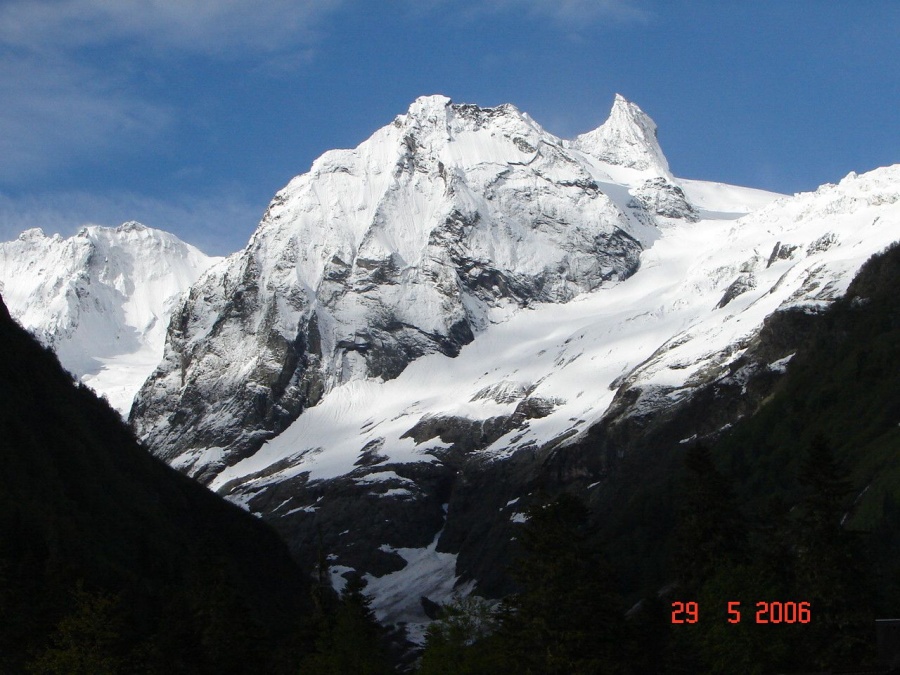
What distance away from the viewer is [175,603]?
3543 inches

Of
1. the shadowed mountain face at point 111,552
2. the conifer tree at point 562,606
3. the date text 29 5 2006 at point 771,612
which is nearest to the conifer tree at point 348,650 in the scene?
the shadowed mountain face at point 111,552

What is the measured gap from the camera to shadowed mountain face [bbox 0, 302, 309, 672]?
3290 inches

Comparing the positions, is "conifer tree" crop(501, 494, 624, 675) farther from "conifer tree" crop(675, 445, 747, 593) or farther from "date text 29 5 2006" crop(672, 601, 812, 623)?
"conifer tree" crop(675, 445, 747, 593)

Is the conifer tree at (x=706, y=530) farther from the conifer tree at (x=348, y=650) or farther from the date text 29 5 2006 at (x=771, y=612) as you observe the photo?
the conifer tree at (x=348, y=650)

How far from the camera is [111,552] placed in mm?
130500

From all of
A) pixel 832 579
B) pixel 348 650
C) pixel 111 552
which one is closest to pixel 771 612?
pixel 832 579

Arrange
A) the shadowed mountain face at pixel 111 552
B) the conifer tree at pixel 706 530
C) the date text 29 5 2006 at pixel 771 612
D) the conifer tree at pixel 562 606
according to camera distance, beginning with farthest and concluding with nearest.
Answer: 1. the shadowed mountain face at pixel 111 552
2. the conifer tree at pixel 706 530
3. the date text 29 5 2006 at pixel 771 612
4. the conifer tree at pixel 562 606

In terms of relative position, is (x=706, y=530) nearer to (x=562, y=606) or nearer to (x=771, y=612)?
(x=771, y=612)

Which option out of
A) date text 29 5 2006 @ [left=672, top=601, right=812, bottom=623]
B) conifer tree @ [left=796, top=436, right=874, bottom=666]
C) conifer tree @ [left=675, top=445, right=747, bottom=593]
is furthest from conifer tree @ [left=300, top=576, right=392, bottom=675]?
conifer tree @ [left=796, top=436, right=874, bottom=666]

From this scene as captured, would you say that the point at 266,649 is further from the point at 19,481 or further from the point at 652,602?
the point at 19,481

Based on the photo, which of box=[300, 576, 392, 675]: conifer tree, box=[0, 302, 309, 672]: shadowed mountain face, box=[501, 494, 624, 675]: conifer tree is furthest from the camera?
box=[0, 302, 309, 672]: shadowed mountain face

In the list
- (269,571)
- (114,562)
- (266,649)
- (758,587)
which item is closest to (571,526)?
(758,587)

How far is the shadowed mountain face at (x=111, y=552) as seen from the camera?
274 ft

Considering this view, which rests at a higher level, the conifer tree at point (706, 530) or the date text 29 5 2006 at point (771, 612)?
the conifer tree at point (706, 530)
